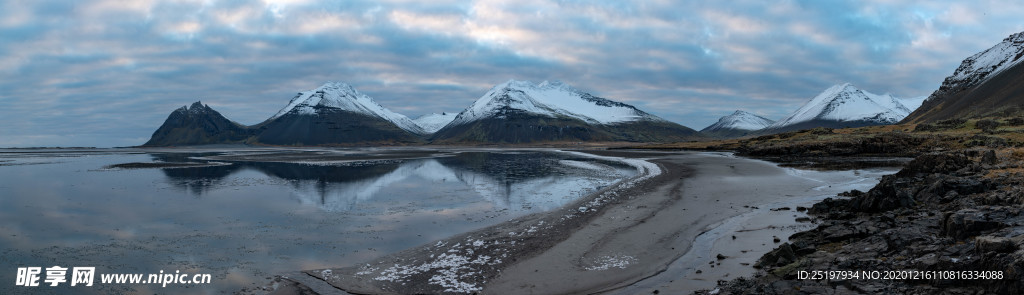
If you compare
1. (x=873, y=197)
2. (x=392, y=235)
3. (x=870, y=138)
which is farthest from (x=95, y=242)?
(x=870, y=138)

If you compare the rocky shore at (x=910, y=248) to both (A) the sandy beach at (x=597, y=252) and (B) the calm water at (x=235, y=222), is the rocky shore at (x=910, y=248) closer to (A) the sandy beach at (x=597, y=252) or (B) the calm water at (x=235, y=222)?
(A) the sandy beach at (x=597, y=252)

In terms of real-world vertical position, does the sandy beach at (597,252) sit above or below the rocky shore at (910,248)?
below

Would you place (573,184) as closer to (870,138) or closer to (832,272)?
(832,272)

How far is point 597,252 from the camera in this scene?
1948cm

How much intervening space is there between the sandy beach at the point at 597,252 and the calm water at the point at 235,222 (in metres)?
2.22

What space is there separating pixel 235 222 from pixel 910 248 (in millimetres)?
30488

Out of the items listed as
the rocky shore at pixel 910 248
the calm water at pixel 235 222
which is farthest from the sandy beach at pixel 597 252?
the calm water at pixel 235 222

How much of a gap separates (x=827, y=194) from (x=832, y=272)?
25.1 m

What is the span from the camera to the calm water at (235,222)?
18.9 meters

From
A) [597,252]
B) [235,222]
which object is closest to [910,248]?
[597,252]

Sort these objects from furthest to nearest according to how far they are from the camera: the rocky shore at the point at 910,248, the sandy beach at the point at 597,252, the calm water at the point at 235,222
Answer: the calm water at the point at 235,222 < the sandy beach at the point at 597,252 < the rocky shore at the point at 910,248

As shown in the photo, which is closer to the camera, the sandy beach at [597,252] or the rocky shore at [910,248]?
the rocky shore at [910,248]

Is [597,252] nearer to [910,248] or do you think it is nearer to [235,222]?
[910,248]

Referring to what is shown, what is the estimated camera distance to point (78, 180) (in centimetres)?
5616
